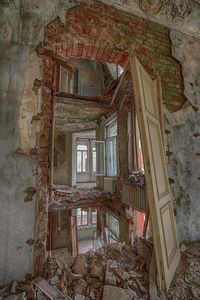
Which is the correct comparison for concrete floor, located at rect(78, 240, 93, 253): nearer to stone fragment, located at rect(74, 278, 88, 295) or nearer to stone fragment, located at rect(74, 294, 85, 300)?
stone fragment, located at rect(74, 278, 88, 295)

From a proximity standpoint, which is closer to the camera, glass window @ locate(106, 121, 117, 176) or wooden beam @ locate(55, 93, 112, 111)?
wooden beam @ locate(55, 93, 112, 111)

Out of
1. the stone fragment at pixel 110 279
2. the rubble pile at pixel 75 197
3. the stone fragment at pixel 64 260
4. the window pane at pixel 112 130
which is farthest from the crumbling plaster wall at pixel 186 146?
the rubble pile at pixel 75 197

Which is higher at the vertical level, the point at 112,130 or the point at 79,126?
the point at 79,126

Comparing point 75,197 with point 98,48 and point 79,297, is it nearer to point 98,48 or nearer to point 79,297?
point 79,297

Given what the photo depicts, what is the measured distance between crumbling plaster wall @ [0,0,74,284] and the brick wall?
0.31 meters

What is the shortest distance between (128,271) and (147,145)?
130cm

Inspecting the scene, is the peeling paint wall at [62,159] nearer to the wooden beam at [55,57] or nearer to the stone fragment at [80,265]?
the stone fragment at [80,265]

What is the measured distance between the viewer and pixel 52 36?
2.16 metres

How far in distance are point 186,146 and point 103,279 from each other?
78.1 inches

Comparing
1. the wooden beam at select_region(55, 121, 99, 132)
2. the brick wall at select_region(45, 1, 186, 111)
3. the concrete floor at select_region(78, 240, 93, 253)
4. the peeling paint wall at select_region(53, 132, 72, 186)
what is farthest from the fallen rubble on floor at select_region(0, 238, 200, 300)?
the concrete floor at select_region(78, 240, 93, 253)

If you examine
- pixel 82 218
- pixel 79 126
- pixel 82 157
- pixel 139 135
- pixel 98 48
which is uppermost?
pixel 98 48

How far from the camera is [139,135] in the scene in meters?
2.27

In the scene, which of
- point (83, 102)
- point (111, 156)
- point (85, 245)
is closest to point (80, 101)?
point (83, 102)

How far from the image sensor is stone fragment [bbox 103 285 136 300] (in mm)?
1552
